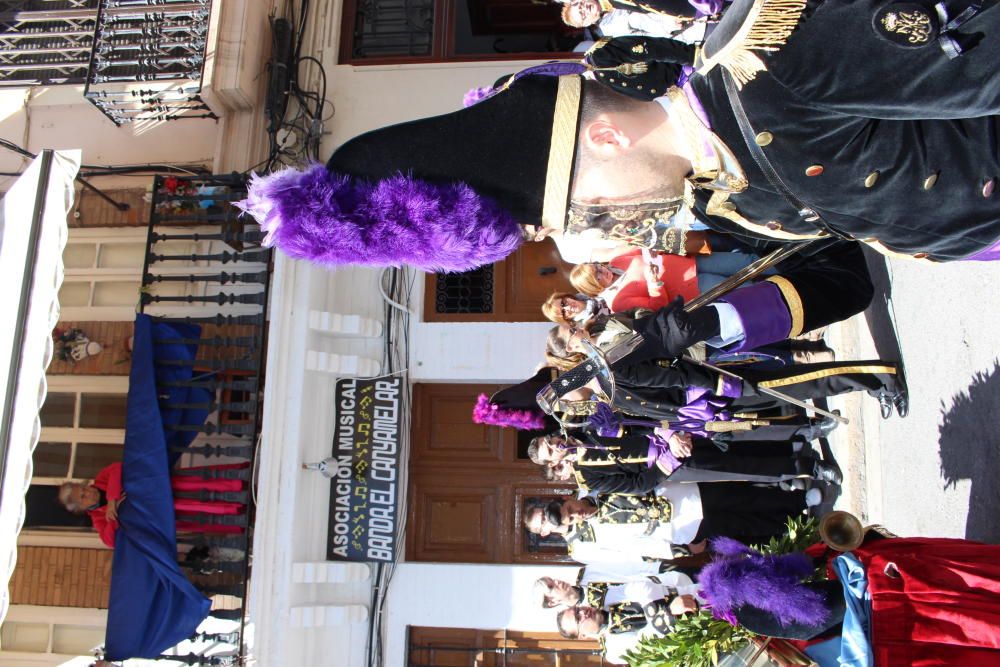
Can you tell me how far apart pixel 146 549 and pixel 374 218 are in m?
3.98

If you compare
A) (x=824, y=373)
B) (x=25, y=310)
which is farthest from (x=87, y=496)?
(x=824, y=373)

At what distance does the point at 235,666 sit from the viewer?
5254mm

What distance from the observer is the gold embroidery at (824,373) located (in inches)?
163

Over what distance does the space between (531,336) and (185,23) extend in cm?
420

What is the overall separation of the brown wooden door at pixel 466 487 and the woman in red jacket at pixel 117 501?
67.8 inches

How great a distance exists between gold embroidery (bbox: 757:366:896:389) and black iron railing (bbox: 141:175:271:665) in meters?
3.77

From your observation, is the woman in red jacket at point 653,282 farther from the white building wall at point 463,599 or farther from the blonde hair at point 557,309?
the white building wall at point 463,599

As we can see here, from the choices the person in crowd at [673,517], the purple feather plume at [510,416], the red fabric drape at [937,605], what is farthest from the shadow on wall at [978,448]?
the purple feather plume at [510,416]

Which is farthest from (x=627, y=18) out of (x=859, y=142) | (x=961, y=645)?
(x=961, y=645)

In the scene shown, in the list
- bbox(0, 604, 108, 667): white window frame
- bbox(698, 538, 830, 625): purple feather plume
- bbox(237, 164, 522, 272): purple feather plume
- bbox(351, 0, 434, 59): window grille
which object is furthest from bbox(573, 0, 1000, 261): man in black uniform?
bbox(0, 604, 108, 667): white window frame

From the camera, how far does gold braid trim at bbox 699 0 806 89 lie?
1.55m

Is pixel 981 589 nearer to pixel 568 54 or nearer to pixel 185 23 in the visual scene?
pixel 568 54

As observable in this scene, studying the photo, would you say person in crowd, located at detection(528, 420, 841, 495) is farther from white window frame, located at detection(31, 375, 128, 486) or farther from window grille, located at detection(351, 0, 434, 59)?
window grille, located at detection(351, 0, 434, 59)

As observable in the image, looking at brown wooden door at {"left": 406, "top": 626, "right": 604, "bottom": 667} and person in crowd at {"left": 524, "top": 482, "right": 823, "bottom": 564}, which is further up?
person in crowd at {"left": 524, "top": 482, "right": 823, "bottom": 564}
